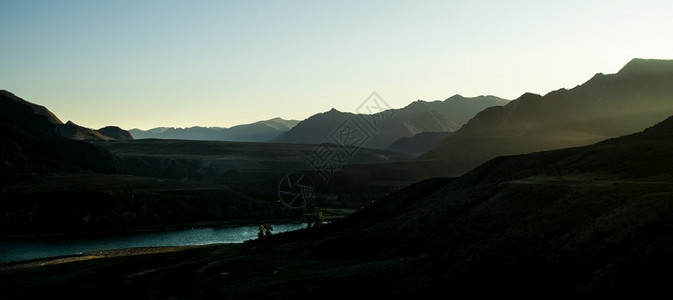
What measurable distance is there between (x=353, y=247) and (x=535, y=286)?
143 ft

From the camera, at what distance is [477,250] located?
62.9 m

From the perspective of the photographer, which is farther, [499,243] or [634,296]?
[499,243]

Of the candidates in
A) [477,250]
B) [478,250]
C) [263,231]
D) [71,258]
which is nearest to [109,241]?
[71,258]

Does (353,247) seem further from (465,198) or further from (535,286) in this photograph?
(535,286)

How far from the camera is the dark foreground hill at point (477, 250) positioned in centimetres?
4791

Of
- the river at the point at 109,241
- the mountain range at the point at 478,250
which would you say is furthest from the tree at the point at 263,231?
the mountain range at the point at 478,250

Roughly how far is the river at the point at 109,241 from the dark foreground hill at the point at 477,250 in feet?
140

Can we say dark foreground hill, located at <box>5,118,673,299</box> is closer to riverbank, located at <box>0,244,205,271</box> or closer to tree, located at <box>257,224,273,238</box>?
riverbank, located at <box>0,244,205,271</box>

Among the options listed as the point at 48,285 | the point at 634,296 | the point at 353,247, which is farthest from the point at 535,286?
the point at 48,285

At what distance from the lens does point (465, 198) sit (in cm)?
8719

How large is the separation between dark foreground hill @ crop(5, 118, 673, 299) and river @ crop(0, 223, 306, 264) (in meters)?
42.7

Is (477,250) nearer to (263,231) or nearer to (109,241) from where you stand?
(263,231)

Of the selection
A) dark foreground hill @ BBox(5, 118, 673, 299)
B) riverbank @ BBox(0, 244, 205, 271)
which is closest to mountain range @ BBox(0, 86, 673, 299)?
dark foreground hill @ BBox(5, 118, 673, 299)

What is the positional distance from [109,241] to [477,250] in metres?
133
